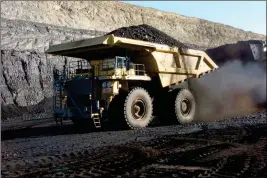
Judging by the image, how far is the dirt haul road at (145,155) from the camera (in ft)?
13.7

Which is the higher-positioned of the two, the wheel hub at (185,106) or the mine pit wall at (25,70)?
the mine pit wall at (25,70)

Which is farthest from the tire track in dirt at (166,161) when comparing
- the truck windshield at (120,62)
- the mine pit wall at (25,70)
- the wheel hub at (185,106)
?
the mine pit wall at (25,70)

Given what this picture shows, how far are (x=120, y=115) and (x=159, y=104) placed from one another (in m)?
1.79

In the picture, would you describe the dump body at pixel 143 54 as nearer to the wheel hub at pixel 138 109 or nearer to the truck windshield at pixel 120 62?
the truck windshield at pixel 120 62

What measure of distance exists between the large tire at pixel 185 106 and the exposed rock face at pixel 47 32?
7.68 metres

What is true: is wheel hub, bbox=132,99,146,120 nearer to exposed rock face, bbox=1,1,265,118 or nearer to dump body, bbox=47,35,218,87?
dump body, bbox=47,35,218,87

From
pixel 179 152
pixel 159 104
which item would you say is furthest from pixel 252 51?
pixel 179 152

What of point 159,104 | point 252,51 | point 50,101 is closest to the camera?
point 159,104

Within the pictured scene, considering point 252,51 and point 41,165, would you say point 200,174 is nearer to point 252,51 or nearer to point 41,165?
point 41,165

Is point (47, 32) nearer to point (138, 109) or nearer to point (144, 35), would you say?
point (144, 35)

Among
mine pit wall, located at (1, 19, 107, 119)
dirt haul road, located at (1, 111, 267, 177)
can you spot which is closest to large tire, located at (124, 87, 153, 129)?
dirt haul road, located at (1, 111, 267, 177)

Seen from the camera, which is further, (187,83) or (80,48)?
(187,83)

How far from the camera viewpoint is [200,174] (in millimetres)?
3998

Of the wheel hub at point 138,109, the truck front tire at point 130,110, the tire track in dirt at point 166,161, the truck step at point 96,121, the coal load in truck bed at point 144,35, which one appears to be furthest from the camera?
the coal load in truck bed at point 144,35
